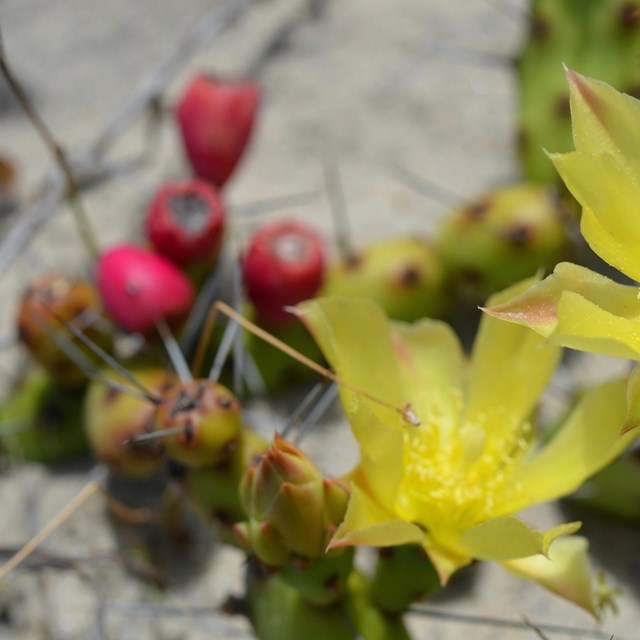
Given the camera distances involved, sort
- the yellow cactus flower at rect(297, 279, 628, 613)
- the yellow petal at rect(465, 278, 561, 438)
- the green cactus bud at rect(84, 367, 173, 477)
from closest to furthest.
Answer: the yellow cactus flower at rect(297, 279, 628, 613) < the yellow petal at rect(465, 278, 561, 438) < the green cactus bud at rect(84, 367, 173, 477)

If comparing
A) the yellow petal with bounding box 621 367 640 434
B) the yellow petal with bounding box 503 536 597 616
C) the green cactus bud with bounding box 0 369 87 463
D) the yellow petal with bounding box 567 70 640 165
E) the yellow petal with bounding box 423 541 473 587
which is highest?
the yellow petal with bounding box 567 70 640 165

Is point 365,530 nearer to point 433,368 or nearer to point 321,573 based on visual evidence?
point 321,573

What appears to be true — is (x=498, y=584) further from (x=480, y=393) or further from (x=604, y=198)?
(x=604, y=198)

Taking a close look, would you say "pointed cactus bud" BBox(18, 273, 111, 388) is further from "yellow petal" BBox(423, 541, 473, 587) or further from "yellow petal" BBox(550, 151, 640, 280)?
"yellow petal" BBox(550, 151, 640, 280)

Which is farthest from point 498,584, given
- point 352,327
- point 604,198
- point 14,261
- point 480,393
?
point 14,261

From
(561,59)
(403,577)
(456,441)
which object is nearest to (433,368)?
(456,441)

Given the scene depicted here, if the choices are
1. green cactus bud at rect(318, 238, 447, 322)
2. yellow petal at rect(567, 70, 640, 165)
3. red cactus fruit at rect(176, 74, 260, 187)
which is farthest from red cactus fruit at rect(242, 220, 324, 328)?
yellow petal at rect(567, 70, 640, 165)
